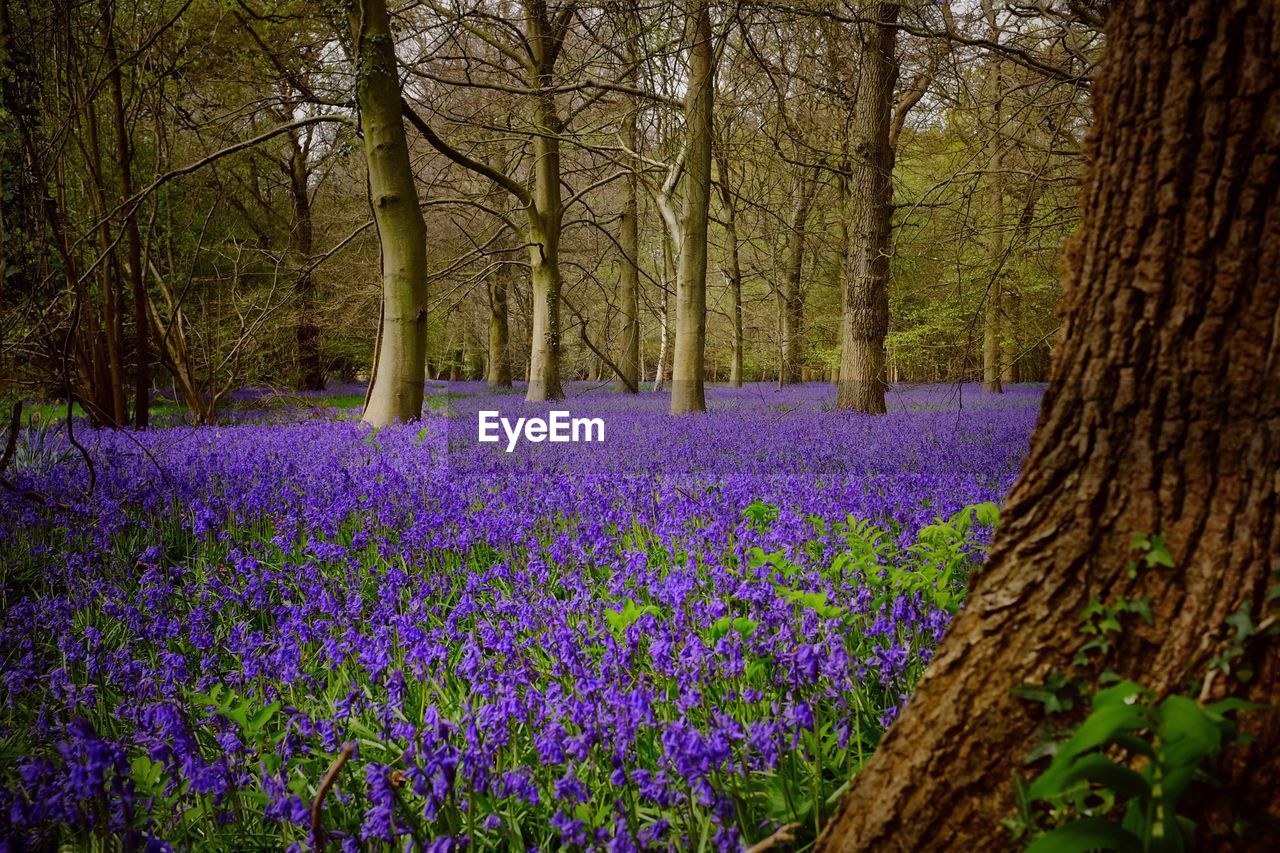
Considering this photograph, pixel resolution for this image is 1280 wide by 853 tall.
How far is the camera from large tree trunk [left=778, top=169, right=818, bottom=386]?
14564mm

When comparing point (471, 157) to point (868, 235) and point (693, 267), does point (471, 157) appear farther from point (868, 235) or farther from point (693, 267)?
point (868, 235)

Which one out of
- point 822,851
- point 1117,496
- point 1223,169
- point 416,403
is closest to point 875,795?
point 822,851

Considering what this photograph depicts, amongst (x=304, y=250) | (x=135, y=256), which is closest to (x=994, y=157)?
(x=135, y=256)

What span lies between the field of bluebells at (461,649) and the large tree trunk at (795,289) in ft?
28.3

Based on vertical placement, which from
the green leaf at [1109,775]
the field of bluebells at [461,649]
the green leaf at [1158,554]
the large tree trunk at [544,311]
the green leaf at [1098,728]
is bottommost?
the field of bluebells at [461,649]

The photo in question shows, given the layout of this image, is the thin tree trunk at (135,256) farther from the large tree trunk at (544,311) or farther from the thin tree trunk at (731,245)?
the thin tree trunk at (731,245)

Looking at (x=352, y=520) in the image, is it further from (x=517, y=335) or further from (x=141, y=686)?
(x=517, y=335)

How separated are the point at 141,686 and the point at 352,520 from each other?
218cm

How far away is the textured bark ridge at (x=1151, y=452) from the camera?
103 centimetres

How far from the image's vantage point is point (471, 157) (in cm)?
1426

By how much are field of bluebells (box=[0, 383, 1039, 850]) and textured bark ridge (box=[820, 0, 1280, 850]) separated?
0.41 metres

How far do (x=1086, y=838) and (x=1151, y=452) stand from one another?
0.60m

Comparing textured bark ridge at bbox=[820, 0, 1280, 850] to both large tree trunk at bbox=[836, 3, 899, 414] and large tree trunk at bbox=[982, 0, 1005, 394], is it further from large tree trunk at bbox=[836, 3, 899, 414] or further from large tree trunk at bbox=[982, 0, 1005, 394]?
large tree trunk at bbox=[836, 3, 899, 414]

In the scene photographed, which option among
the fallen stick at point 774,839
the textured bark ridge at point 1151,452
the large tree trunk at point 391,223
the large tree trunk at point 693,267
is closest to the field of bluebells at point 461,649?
the fallen stick at point 774,839
